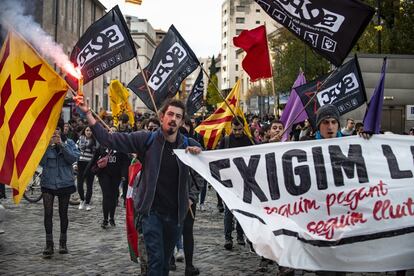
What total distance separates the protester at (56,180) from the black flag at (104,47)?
45.7 inches

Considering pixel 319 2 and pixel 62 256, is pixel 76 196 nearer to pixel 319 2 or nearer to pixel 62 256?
pixel 62 256

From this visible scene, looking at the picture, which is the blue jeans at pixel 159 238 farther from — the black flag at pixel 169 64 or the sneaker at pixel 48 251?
the black flag at pixel 169 64

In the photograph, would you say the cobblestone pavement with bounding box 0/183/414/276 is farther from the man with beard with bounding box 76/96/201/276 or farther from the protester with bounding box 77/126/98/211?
the man with beard with bounding box 76/96/201/276

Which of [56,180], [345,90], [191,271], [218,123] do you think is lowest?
[191,271]

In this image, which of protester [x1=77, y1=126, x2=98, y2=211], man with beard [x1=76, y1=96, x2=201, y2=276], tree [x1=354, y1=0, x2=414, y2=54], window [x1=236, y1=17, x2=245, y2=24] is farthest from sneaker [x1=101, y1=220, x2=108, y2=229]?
window [x1=236, y1=17, x2=245, y2=24]

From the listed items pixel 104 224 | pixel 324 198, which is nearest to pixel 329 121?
pixel 324 198

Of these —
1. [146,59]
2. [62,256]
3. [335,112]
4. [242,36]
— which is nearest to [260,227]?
[335,112]

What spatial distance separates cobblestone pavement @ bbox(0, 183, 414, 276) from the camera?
7.19 meters

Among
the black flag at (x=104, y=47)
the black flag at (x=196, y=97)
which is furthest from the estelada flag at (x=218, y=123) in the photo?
the black flag at (x=104, y=47)

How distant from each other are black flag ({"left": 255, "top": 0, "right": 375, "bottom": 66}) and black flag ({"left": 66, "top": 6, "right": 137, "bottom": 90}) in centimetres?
225

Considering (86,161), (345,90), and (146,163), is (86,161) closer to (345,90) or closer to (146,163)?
(345,90)

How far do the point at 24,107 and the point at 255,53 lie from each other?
17.5ft

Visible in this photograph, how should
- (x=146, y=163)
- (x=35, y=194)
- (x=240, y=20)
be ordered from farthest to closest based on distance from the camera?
(x=240, y=20) < (x=35, y=194) < (x=146, y=163)

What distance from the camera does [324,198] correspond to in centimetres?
522
